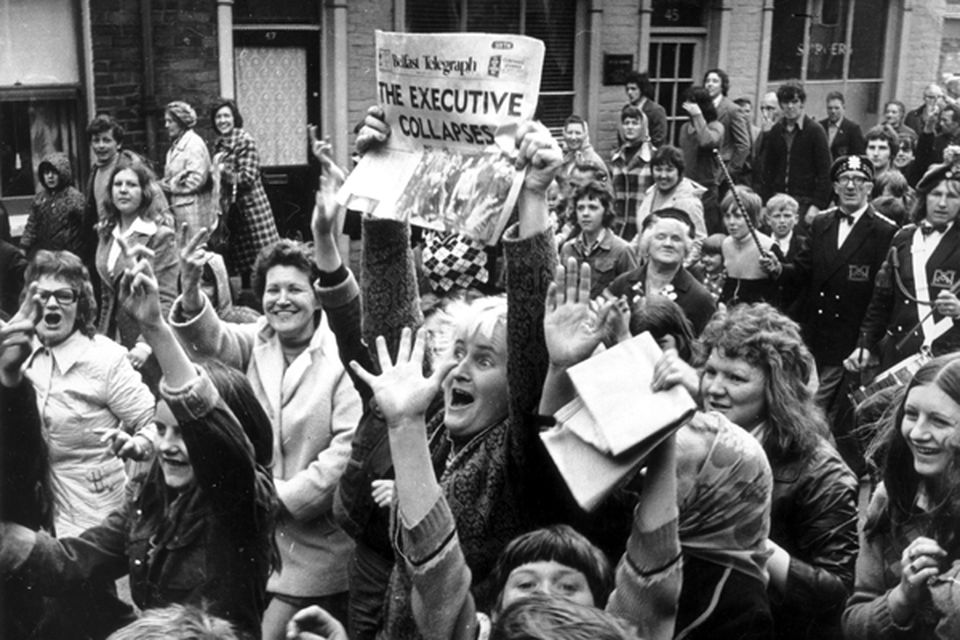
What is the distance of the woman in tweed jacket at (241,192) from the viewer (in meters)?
9.23

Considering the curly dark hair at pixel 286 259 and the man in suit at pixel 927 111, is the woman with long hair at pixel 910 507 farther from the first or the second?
the man in suit at pixel 927 111

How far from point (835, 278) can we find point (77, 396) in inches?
167

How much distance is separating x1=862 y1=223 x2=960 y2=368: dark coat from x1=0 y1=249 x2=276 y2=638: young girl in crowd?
3882mm

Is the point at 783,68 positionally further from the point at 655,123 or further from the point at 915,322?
the point at 915,322

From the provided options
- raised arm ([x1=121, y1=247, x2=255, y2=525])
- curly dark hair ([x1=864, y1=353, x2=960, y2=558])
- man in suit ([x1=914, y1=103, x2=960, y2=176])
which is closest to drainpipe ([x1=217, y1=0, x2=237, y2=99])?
man in suit ([x1=914, y1=103, x2=960, y2=176])

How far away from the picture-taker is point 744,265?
22.7ft

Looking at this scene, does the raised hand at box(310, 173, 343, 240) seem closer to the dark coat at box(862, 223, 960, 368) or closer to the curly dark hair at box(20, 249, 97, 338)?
the curly dark hair at box(20, 249, 97, 338)

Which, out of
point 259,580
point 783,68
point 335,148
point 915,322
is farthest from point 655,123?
point 259,580

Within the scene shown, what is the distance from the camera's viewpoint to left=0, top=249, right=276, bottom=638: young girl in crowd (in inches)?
119

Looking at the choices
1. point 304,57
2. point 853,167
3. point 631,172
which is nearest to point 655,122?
point 631,172

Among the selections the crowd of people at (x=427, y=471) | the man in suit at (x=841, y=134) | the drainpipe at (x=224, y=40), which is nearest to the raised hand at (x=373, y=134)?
the crowd of people at (x=427, y=471)

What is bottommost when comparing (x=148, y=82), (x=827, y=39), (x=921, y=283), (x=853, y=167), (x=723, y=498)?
(x=921, y=283)

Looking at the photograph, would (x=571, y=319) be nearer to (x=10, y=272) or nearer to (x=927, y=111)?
(x=10, y=272)

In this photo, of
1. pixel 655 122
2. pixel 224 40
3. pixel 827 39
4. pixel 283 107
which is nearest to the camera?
pixel 224 40
